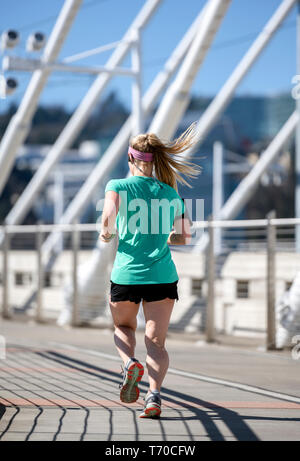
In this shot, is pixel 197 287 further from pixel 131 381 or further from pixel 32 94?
pixel 131 381

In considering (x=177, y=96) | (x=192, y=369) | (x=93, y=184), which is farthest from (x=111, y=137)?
(x=192, y=369)

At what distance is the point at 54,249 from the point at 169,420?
51.6 feet

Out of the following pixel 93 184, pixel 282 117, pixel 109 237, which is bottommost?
pixel 109 237

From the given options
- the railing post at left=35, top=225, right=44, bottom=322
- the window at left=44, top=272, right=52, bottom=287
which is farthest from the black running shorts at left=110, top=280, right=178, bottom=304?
the window at left=44, top=272, right=52, bottom=287

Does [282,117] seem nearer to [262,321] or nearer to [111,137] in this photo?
[111,137]

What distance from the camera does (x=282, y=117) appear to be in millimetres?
81750

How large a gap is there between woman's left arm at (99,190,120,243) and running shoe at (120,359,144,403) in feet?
2.66

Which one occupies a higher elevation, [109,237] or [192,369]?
[109,237]

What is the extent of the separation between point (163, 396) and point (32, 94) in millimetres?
16199

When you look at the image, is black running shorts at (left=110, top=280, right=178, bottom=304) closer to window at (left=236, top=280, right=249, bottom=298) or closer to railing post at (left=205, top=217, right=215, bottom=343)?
railing post at (left=205, top=217, right=215, bottom=343)

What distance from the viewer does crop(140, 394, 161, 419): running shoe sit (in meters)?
5.75

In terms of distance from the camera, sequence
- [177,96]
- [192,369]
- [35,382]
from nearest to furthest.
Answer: [35,382], [192,369], [177,96]

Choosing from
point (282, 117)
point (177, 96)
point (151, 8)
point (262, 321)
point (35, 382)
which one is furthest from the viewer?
point (282, 117)

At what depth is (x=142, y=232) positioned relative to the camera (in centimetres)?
584
